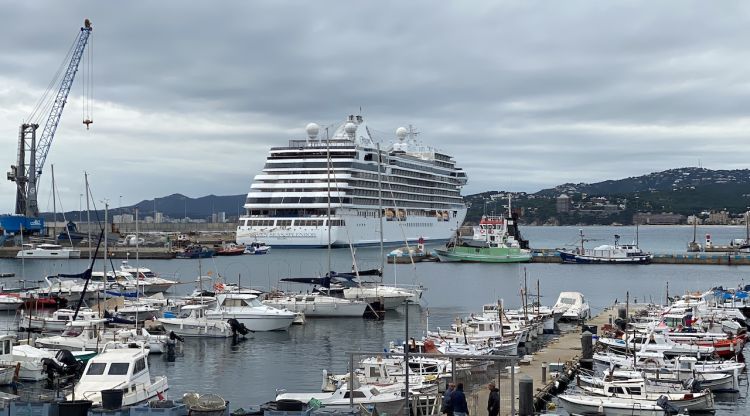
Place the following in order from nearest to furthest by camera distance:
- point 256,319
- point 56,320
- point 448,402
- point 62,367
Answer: point 448,402 → point 62,367 → point 56,320 → point 256,319

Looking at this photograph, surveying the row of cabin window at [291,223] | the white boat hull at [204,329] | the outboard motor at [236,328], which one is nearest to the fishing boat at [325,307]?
the outboard motor at [236,328]

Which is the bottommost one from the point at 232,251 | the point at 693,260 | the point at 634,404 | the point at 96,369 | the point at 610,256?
the point at 634,404

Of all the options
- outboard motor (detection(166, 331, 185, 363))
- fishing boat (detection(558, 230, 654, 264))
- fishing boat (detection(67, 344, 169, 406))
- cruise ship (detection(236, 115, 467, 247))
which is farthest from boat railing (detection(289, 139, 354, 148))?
fishing boat (detection(67, 344, 169, 406))

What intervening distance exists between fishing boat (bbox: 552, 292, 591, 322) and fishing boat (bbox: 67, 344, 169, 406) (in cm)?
2550

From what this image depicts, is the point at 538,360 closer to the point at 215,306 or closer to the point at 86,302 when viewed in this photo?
the point at 215,306

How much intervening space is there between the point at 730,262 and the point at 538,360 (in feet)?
244

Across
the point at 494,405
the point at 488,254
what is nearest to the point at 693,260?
the point at 488,254

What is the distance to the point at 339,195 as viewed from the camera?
11125cm

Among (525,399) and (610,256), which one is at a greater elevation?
(610,256)

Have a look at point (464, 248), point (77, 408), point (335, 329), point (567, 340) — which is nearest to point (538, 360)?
point (567, 340)

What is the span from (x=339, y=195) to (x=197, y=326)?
234 feet

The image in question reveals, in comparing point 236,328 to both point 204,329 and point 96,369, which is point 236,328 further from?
point 96,369

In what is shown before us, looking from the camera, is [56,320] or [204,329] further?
[56,320]

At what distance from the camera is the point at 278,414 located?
18.5 metres
